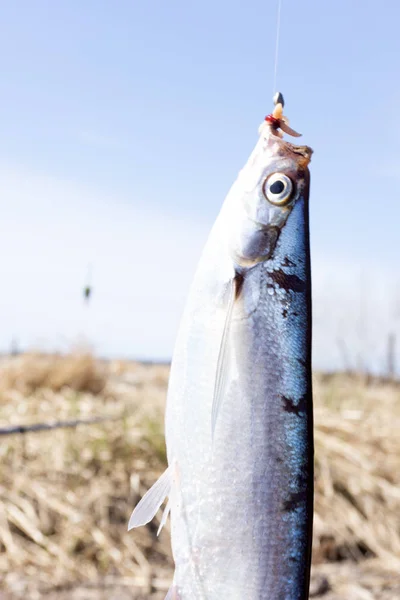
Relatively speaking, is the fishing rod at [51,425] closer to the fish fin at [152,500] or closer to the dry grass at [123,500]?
the dry grass at [123,500]

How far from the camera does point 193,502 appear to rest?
1.55 metres

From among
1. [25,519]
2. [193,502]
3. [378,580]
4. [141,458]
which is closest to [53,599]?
[25,519]

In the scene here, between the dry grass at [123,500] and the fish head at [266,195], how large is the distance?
12.7 feet

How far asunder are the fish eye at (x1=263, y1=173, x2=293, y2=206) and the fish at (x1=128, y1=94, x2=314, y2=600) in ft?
0.19

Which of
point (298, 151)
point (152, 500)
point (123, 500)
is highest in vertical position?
point (298, 151)

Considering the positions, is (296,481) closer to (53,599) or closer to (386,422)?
(53,599)

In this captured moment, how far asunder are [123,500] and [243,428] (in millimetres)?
4829

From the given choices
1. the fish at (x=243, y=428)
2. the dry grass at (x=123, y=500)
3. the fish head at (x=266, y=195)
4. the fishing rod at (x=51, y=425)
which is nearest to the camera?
the fish at (x=243, y=428)

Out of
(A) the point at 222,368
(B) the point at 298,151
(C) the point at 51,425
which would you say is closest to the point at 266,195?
(B) the point at 298,151

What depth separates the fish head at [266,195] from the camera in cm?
171

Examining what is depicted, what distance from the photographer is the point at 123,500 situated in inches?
240

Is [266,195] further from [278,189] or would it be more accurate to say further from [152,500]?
[152,500]

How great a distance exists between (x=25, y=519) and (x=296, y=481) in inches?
187

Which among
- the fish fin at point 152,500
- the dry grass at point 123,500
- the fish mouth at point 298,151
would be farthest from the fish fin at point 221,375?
the dry grass at point 123,500
